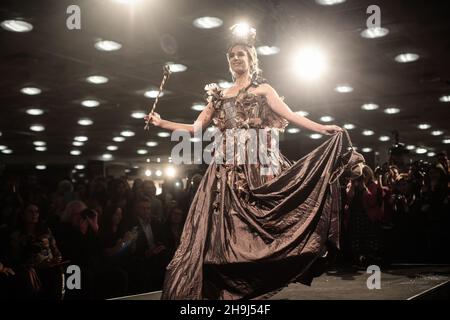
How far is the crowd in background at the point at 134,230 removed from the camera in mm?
4832

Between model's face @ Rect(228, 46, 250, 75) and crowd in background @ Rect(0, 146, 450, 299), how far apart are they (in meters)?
1.02

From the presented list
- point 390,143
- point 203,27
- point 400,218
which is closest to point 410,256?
point 400,218

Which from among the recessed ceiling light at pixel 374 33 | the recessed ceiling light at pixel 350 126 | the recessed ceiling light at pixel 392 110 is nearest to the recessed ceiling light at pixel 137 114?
the recessed ceiling light at pixel 350 126

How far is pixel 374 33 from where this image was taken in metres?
7.88

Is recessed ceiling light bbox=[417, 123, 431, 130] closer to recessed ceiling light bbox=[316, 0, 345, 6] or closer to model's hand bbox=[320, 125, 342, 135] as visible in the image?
recessed ceiling light bbox=[316, 0, 345, 6]

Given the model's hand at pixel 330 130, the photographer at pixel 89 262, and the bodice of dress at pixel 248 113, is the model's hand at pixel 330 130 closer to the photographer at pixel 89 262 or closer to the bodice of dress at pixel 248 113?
the bodice of dress at pixel 248 113

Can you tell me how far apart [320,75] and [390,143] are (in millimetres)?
10690

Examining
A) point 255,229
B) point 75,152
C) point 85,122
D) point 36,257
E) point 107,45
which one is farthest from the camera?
point 75,152

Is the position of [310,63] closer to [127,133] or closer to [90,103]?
[90,103]

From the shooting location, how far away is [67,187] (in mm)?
8680

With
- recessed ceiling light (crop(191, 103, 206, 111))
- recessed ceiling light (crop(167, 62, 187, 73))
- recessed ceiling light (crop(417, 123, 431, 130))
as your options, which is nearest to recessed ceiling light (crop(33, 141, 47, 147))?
recessed ceiling light (crop(191, 103, 206, 111))

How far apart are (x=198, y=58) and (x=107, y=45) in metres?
1.63

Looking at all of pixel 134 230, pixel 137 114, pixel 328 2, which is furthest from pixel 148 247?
pixel 137 114

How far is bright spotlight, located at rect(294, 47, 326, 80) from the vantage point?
853 centimetres
